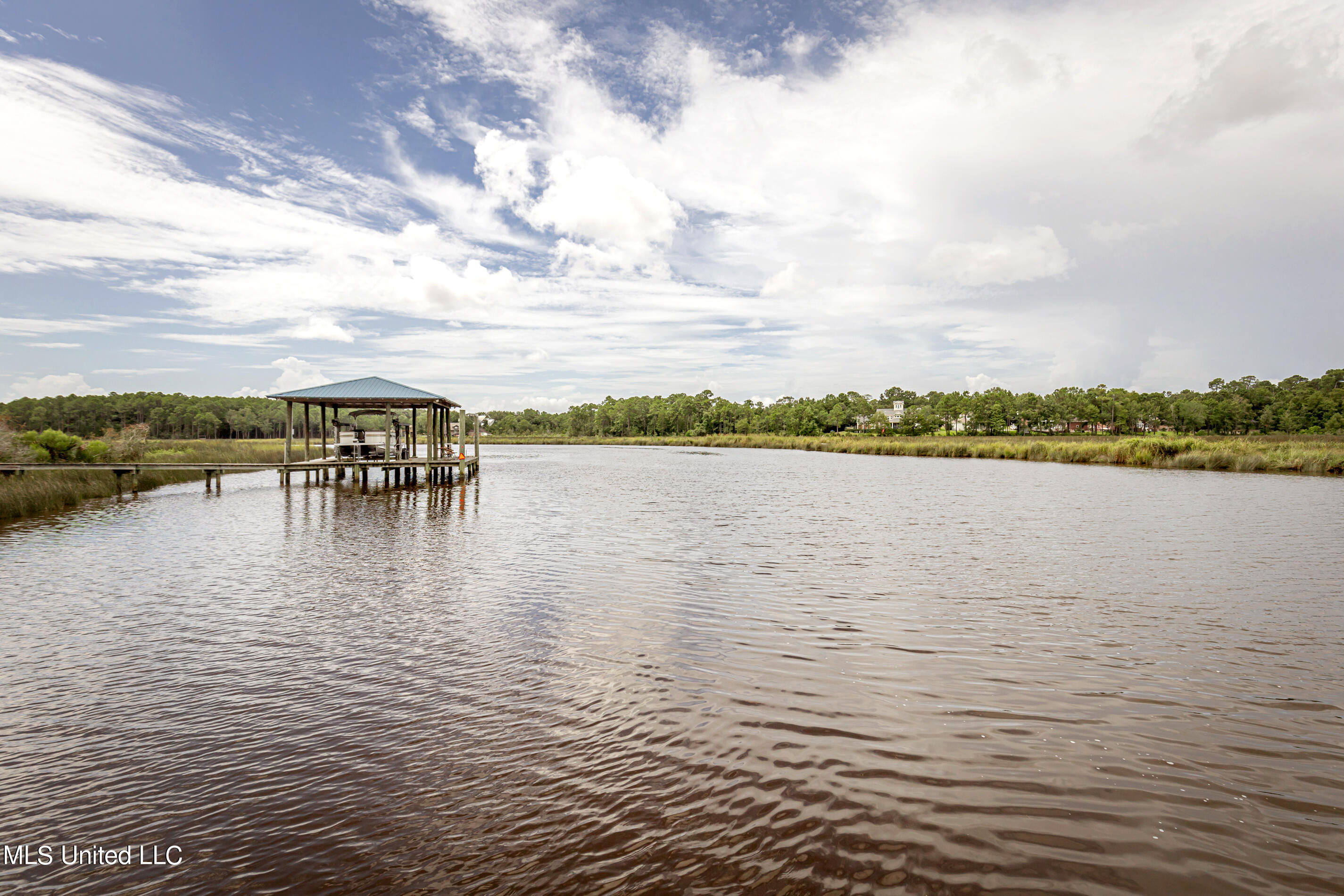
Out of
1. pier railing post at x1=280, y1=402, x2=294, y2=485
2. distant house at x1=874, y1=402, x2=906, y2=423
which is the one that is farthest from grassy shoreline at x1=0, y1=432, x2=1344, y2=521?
distant house at x1=874, y1=402, x2=906, y2=423

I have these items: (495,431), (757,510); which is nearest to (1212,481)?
(757,510)

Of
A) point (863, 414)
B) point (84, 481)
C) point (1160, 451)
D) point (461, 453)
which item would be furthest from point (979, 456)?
point (863, 414)

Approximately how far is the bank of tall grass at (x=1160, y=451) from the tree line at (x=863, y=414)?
3420cm

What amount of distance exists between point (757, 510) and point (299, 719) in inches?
633

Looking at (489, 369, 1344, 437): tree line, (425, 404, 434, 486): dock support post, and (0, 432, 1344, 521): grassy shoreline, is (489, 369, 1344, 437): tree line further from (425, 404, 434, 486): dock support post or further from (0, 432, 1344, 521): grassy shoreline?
(425, 404, 434, 486): dock support post

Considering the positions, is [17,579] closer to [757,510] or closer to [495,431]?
[757,510]

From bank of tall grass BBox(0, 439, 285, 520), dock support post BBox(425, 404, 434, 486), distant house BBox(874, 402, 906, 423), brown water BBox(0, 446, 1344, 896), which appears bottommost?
brown water BBox(0, 446, 1344, 896)

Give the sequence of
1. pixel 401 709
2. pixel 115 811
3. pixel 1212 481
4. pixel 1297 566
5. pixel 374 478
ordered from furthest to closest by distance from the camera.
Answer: pixel 374 478 < pixel 1212 481 < pixel 1297 566 < pixel 401 709 < pixel 115 811

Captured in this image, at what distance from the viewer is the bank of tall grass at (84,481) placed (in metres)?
19.1

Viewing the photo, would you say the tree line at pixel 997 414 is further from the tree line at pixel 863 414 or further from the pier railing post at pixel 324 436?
the pier railing post at pixel 324 436

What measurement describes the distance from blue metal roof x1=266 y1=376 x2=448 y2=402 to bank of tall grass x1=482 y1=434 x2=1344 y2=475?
46.8 meters

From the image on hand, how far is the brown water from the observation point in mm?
3604

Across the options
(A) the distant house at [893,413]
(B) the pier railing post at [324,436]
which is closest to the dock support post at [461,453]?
(B) the pier railing post at [324,436]

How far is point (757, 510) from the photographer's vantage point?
20172 mm
